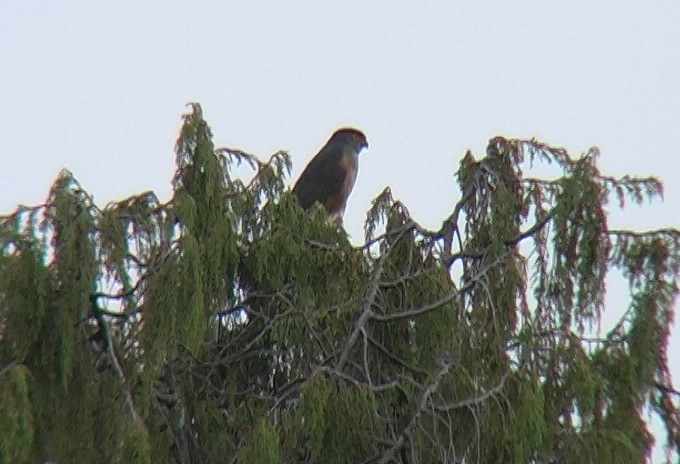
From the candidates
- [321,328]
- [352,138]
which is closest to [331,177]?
[352,138]

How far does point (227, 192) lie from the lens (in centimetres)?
616

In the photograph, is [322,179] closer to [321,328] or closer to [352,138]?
[352,138]

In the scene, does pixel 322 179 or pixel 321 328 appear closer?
pixel 321 328

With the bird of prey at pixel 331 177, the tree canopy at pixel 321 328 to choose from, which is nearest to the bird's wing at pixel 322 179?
the bird of prey at pixel 331 177

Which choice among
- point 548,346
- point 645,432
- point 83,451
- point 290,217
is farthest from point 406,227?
point 83,451

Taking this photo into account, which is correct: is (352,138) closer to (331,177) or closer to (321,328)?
(331,177)

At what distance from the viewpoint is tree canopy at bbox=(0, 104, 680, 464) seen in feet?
17.3

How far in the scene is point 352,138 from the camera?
10.7 meters

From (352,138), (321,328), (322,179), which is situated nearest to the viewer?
(321,328)

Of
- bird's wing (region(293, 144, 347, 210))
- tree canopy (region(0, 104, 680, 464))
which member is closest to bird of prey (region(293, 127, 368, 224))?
bird's wing (region(293, 144, 347, 210))

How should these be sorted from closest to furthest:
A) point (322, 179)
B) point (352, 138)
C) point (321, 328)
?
point (321, 328), point (322, 179), point (352, 138)

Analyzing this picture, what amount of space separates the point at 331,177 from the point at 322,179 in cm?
6

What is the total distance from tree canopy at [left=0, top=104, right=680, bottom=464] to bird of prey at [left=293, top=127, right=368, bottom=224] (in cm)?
284

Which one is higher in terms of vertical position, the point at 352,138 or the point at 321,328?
the point at 352,138
